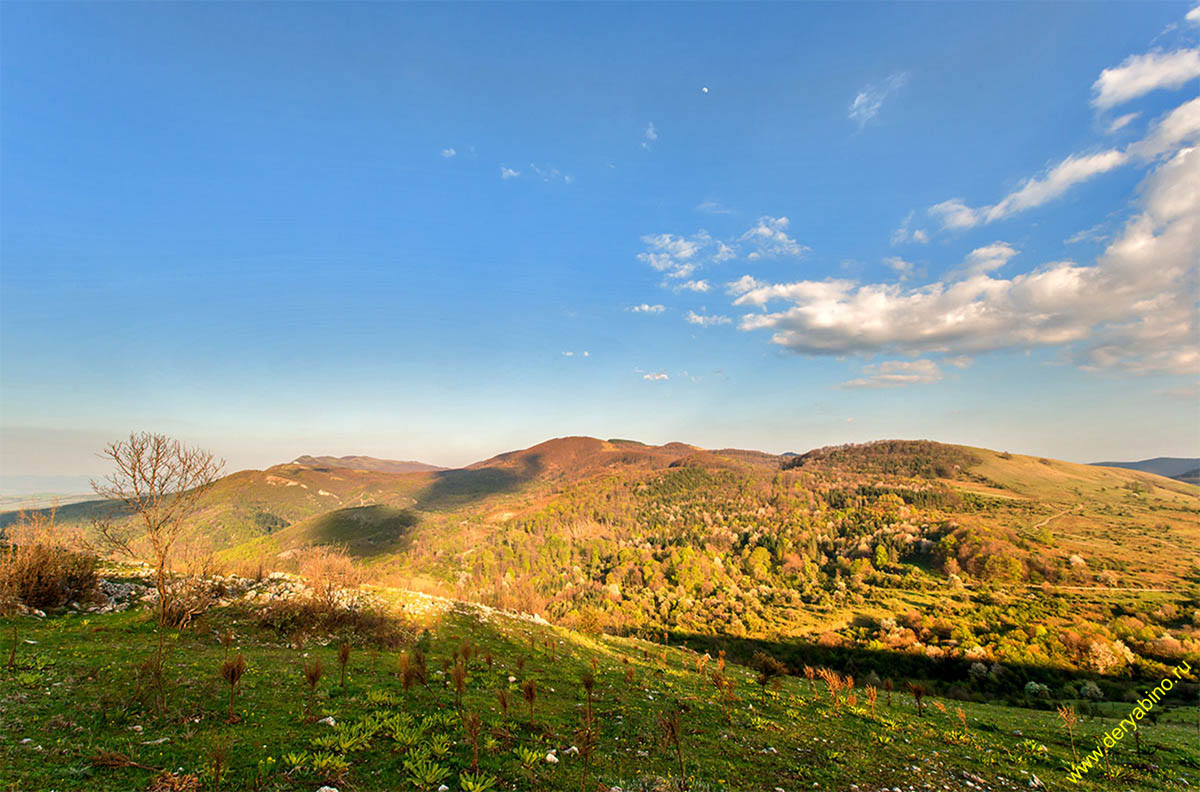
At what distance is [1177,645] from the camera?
196 ft

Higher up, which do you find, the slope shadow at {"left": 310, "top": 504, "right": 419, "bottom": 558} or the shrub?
the shrub

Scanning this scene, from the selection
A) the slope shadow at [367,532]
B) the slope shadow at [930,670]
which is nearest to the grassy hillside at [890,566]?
the slope shadow at [930,670]

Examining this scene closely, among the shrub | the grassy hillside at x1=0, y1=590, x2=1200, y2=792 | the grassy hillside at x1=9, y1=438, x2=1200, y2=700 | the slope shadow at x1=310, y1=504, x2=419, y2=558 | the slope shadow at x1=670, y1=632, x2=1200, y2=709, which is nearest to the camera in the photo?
the grassy hillside at x1=0, y1=590, x2=1200, y2=792

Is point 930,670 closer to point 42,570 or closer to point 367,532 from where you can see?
point 42,570

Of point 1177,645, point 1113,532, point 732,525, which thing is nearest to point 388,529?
point 732,525

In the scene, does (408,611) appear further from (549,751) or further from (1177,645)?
(1177,645)

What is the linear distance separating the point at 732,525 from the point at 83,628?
178 meters

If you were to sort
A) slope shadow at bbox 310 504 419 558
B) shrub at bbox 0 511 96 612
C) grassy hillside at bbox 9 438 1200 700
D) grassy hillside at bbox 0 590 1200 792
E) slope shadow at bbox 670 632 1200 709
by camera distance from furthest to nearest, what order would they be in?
slope shadow at bbox 310 504 419 558
grassy hillside at bbox 9 438 1200 700
slope shadow at bbox 670 632 1200 709
shrub at bbox 0 511 96 612
grassy hillside at bbox 0 590 1200 792

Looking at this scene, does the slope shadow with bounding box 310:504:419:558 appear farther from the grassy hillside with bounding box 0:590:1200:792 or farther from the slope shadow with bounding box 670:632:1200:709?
the grassy hillside with bounding box 0:590:1200:792

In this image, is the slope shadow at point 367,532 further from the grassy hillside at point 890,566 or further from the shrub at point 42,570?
the shrub at point 42,570

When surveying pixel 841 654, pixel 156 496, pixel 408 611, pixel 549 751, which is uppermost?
pixel 156 496

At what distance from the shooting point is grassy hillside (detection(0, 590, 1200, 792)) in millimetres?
7039

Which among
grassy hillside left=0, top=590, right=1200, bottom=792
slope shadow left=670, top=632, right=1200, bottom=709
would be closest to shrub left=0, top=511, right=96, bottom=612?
grassy hillside left=0, top=590, right=1200, bottom=792

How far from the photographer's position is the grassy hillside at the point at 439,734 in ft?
23.1
